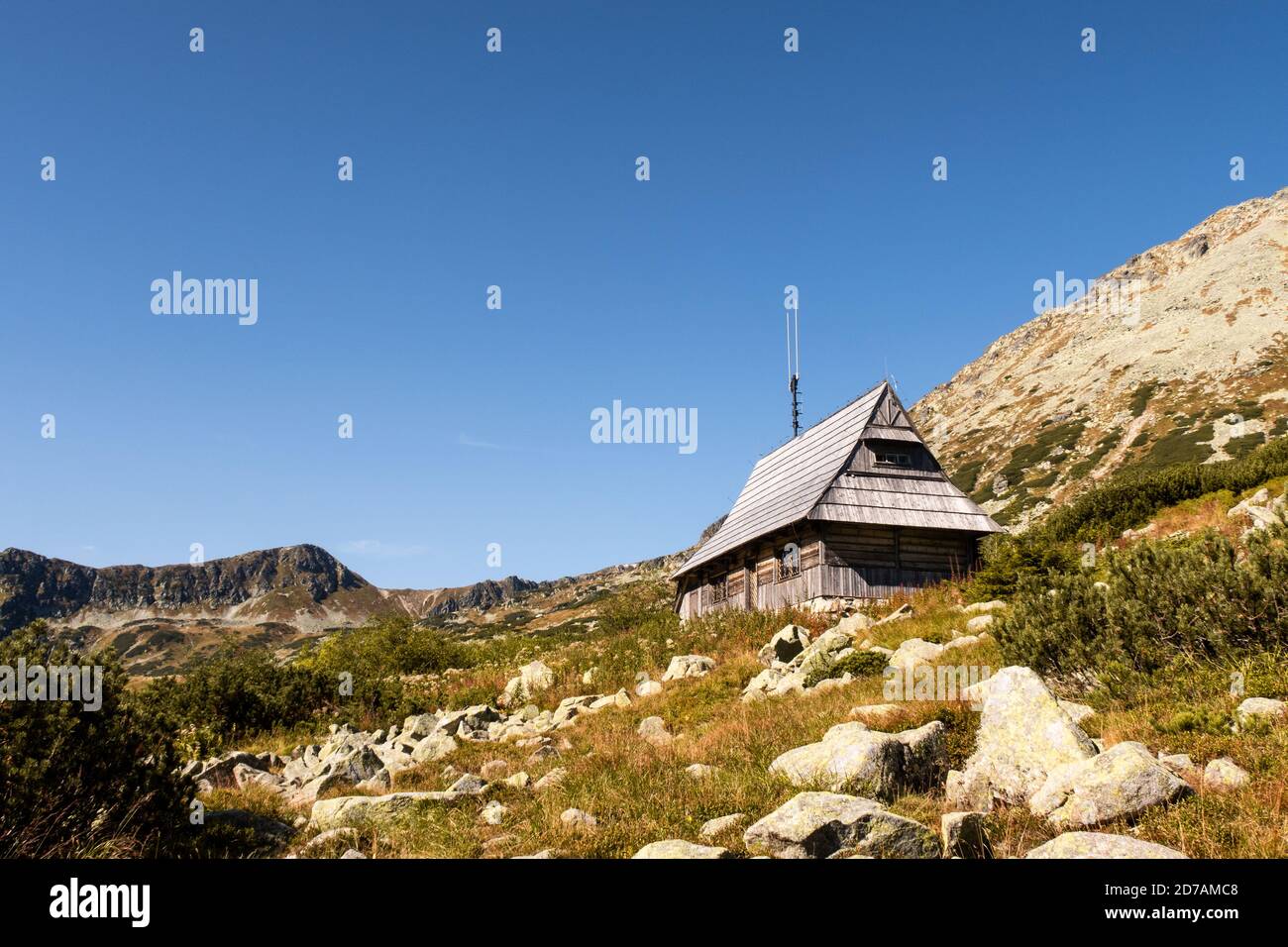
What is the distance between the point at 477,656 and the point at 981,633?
700 inches

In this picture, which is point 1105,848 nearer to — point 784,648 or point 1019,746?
point 1019,746

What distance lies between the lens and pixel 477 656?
2678 centimetres

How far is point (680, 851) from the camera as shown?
217 inches

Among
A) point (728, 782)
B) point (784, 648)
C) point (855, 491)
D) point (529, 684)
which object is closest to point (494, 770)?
point (728, 782)

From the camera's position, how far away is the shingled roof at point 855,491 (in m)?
25.5

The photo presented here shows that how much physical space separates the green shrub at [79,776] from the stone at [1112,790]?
810cm

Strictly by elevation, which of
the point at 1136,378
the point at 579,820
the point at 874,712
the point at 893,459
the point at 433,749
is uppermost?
the point at 1136,378

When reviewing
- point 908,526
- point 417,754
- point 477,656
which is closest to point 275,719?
point 417,754

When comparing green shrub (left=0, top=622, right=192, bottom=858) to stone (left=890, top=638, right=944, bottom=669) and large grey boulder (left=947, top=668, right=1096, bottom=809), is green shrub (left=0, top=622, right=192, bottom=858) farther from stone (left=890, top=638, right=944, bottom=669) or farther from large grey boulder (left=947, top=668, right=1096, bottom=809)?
stone (left=890, top=638, right=944, bottom=669)

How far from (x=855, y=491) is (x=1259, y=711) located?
1935 centimetres

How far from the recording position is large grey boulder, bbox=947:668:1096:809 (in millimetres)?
6832

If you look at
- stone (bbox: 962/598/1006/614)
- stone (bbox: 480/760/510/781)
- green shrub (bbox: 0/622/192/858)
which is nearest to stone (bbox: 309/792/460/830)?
green shrub (bbox: 0/622/192/858)
